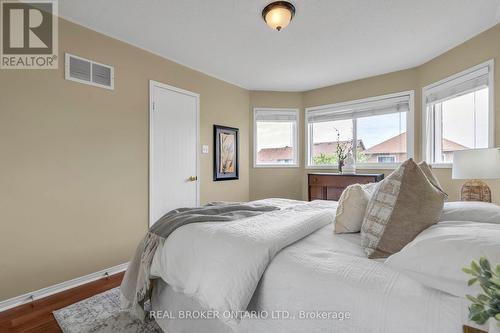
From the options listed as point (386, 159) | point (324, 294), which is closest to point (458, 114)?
point (386, 159)

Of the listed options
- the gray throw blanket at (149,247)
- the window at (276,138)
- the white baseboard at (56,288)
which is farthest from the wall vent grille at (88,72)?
the window at (276,138)

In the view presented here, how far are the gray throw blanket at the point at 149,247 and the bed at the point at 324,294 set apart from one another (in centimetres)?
16

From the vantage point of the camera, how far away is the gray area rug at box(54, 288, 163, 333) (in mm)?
1720

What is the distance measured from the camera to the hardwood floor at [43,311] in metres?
1.77

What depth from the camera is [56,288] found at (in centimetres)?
226

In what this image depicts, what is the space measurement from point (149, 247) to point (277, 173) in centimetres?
319

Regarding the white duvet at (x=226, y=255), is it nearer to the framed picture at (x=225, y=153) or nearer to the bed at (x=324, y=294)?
the bed at (x=324, y=294)

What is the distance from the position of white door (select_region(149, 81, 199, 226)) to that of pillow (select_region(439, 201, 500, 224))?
2.83 metres

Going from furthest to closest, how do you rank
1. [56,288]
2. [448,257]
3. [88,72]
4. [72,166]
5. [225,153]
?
[225,153]
[88,72]
[72,166]
[56,288]
[448,257]

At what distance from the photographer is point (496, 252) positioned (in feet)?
2.46

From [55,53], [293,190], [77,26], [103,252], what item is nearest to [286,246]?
[103,252]

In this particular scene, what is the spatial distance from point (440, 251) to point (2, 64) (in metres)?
3.16

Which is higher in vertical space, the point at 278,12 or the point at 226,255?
the point at 278,12

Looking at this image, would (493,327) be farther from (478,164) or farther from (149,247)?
(478,164)
